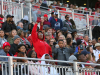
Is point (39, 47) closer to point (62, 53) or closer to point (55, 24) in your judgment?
point (62, 53)

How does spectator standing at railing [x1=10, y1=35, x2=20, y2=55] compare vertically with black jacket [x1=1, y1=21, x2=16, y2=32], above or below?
below

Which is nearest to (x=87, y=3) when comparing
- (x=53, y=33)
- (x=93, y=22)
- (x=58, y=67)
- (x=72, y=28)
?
(x=93, y=22)

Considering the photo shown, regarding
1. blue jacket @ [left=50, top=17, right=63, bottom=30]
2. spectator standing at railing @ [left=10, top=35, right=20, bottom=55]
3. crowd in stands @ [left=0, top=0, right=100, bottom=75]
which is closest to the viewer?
crowd in stands @ [left=0, top=0, right=100, bottom=75]

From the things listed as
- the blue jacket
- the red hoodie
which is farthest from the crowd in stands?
the blue jacket

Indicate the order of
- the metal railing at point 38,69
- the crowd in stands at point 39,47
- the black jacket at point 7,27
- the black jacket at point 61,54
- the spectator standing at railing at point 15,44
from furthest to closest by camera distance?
the black jacket at point 7,27, the black jacket at point 61,54, the spectator standing at railing at point 15,44, the crowd in stands at point 39,47, the metal railing at point 38,69

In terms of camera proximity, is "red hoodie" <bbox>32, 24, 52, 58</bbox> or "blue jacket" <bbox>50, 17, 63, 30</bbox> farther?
"blue jacket" <bbox>50, 17, 63, 30</bbox>

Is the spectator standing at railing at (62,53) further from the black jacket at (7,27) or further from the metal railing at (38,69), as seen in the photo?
the black jacket at (7,27)

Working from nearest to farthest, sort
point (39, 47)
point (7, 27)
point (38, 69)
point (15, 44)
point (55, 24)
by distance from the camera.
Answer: point (38, 69) → point (15, 44) → point (39, 47) → point (7, 27) → point (55, 24)

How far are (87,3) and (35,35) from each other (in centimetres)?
1875

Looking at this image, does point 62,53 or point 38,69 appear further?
point 62,53

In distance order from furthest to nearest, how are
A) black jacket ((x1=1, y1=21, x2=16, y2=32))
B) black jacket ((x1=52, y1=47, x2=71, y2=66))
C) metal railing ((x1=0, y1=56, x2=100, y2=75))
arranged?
black jacket ((x1=1, y1=21, x2=16, y2=32)) → black jacket ((x1=52, y1=47, x2=71, y2=66)) → metal railing ((x1=0, y1=56, x2=100, y2=75))

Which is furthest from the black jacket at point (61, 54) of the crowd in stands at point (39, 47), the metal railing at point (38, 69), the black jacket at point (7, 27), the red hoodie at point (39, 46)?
the black jacket at point (7, 27)

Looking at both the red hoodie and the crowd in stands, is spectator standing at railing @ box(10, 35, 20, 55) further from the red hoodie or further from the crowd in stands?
the red hoodie

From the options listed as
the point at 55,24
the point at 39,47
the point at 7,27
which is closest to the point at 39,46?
the point at 39,47
